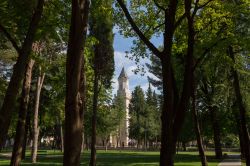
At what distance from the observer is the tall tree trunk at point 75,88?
683 centimetres

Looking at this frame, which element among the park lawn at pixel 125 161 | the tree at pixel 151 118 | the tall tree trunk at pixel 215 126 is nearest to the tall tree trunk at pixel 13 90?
the park lawn at pixel 125 161

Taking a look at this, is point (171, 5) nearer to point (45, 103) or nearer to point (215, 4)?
point (215, 4)

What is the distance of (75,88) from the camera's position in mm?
7031

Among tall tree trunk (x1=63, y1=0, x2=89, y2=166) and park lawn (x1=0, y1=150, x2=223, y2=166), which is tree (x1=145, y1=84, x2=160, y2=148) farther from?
tall tree trunk (x1=63, y1=0, x2=89, y2=166)

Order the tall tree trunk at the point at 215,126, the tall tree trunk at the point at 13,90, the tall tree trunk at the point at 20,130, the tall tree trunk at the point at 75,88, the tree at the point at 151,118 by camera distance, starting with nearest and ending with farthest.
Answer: the tall tree trunk at the point at 75,88 < the tall tree trunk at the point at 13,90 < the tall tree trunk at the point at 20,130 < the tall tree trunk at the point at 215,126 < the tree at the point at 151,118

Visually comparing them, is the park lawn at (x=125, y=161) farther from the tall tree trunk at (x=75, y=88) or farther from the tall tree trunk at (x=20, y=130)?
the tall tree trunk at (x=75, y=88)

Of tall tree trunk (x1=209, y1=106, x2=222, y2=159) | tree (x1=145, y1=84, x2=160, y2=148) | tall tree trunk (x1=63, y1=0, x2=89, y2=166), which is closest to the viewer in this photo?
tall tree trunk (x1=63, y1=0, x2=89, y2=166)

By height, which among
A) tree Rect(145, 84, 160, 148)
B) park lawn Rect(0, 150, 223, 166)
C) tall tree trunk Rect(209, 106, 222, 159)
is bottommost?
park lawn Rect(0, 150, 223, 166)

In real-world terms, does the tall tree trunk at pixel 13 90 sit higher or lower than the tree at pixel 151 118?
lower

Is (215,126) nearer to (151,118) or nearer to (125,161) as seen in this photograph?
(125,161)

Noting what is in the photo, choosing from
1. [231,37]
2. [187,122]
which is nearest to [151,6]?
[231,37]

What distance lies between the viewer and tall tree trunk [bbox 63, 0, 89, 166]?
683 cm

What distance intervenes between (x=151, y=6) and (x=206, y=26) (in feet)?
8.21

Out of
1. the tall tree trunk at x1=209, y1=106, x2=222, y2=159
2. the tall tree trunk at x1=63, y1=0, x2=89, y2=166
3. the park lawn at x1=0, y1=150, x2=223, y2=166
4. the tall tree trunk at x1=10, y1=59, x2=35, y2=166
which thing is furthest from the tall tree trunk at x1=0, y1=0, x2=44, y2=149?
the tall tree trunk at x1=209, y1=106, x2=222, y2=159
